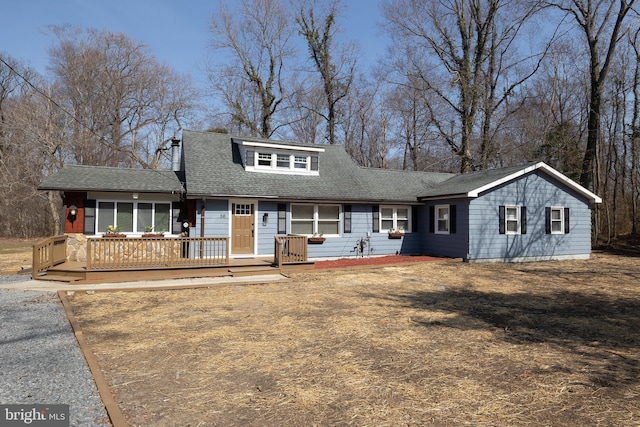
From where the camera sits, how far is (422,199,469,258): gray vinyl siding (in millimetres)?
14672

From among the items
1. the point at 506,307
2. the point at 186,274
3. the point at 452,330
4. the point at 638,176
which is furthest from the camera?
the point at 638,176

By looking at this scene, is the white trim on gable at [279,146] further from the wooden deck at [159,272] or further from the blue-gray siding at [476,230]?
the wooden deck at [159,272]

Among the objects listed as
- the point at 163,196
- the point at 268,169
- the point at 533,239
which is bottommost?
the point at 533,239

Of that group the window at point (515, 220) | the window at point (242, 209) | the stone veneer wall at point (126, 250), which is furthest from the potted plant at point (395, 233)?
the stone veneer wall at point (126, 250)

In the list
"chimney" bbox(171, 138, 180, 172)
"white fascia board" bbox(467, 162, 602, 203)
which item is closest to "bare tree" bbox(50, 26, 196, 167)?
"chimney" bbox(171, 138, 180, 172)

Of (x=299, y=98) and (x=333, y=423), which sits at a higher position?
(x=299, y=98)

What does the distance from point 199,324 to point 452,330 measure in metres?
4.25

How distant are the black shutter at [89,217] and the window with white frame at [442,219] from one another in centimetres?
1343

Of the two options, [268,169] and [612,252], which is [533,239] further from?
[268,169]

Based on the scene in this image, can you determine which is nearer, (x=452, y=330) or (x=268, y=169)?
(x=452, y=330)

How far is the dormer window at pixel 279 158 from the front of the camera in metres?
15.2

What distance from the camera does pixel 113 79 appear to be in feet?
87.8

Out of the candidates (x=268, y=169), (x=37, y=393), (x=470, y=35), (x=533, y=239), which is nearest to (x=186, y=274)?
(x=268, y=169)

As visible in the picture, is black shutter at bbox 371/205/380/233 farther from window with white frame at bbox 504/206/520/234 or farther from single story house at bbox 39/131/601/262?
window with white frame at bbox 504/206/520/234
